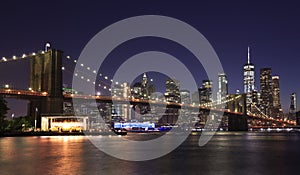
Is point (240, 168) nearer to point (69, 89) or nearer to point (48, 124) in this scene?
point (48, 124)

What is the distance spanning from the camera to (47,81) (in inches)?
2805

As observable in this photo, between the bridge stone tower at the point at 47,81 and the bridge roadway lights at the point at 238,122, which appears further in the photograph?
the bridge roadway lights at the point at 238,122

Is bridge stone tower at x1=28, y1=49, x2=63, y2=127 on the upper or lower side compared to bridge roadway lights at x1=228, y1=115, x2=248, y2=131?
upper

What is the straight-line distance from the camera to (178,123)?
495ft

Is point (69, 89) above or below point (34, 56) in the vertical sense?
below

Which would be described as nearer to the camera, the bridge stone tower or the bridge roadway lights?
the bridge stone tower

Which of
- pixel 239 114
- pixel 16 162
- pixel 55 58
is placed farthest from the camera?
pixel 239 114

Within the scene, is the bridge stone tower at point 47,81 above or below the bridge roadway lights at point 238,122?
above

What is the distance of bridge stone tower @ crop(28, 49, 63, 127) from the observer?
222 ft

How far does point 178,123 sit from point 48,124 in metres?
88.8

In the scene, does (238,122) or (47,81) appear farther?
(238,122)

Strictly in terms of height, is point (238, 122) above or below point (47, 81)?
below

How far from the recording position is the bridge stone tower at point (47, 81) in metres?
67.6

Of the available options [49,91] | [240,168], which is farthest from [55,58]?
[240,168]
